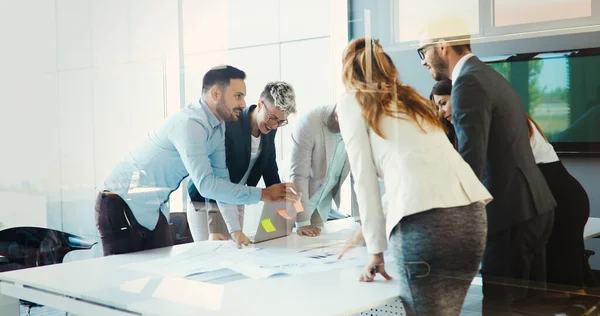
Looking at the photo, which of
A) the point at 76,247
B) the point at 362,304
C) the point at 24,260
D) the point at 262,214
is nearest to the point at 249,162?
the point at 262,214

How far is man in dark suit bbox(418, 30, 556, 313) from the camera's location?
1906 millimetres

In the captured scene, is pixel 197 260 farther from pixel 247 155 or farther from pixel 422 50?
pixel 422 50

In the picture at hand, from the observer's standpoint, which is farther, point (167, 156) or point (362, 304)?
point (167, 156)

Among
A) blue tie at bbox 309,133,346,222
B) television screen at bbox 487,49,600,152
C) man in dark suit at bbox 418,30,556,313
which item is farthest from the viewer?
blue tie at bbox 309,133,346,222

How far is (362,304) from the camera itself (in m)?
2.06

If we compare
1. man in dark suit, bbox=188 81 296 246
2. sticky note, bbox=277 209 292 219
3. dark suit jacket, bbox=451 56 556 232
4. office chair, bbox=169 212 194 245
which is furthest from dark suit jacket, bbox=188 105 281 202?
dark suit jacket, bbox=451 56 556 232

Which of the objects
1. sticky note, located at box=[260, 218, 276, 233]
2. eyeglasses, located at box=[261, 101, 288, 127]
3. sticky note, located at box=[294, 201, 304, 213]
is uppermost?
eyeglasses, located at box=[261, 101, 288, 127]

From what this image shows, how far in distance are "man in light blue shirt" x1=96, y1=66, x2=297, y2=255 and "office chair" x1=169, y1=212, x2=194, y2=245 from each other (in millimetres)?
36

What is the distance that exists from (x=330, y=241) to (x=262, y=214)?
1.19 feet

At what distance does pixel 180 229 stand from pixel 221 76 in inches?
27.1

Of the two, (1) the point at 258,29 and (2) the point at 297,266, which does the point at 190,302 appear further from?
(1) the point at 258,29

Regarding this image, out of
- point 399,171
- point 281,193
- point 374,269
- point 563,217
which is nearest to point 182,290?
point 281,193

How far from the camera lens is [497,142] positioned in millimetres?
1938

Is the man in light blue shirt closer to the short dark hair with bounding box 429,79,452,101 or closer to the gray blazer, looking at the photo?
the gray blazer
